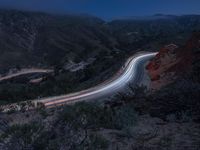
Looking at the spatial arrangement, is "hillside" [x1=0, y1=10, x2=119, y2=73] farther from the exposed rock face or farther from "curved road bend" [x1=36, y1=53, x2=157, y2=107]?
the exposed rock face

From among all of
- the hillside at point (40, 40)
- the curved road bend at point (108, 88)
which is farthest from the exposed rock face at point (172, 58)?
the hillside at point (40, 40)

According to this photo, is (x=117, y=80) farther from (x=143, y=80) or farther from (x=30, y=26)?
(x=30, y=26)

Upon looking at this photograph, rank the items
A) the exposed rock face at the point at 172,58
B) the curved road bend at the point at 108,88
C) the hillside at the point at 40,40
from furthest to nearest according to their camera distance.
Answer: the hillside at the point at 40,40, the exposed rock face at the point at 172,58, the curved road bend at the point at 108,88

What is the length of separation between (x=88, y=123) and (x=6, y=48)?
137m

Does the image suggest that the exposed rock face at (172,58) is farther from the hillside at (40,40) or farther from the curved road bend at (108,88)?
the hillside at (40,40)

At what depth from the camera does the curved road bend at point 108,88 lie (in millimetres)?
24850

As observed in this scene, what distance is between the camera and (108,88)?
3059 cm

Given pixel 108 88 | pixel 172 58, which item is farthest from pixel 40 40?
pixel 108 88

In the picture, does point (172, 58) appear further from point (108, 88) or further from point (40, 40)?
point (40, 40)

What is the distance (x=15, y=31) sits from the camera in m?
174

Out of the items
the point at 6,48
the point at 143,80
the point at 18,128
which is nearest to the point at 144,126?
the point at 18,128

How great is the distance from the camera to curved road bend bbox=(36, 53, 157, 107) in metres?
24.9

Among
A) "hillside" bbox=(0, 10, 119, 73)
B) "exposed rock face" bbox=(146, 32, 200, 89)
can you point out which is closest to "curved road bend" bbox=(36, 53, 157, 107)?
"exposed rock face" bbox=(146, 32, 200, 89)

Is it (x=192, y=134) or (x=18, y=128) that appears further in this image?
(x=192, y=134)
